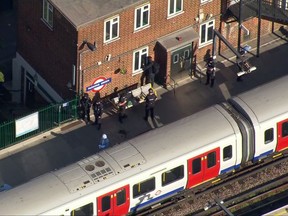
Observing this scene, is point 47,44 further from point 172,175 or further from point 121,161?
point 172,175

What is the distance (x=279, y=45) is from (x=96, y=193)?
18.9 m

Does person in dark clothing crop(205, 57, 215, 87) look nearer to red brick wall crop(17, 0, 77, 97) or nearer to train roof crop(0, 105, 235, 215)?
train roof crop(0, 105, 235, 215)

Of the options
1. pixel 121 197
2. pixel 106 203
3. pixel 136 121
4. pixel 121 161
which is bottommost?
pixel 106 203

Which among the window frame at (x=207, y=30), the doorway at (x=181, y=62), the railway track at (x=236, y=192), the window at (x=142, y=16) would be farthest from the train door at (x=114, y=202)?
the window frame at (x=207, y=30)

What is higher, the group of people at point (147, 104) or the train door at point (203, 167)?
the group of people at point (147, 104)

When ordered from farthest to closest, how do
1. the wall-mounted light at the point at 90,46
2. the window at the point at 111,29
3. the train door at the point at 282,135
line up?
the window at the point at 111,29
the wall-mounted light at the point at 90,46
the train door at the point at 282,135

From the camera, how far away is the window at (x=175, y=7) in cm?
6725

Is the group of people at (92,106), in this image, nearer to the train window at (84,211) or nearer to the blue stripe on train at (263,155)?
the blue stripe on train at (263,155)

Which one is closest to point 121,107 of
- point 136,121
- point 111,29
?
point 136,121

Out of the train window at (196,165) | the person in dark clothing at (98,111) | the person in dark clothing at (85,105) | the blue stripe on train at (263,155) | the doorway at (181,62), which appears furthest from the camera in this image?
the doorway at (181,62)

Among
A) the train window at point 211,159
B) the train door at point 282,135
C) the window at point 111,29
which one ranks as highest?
the window at point 111,29

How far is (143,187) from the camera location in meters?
60.2

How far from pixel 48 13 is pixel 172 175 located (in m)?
11.4

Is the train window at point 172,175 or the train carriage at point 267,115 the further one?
the train carriage at point 267,115
